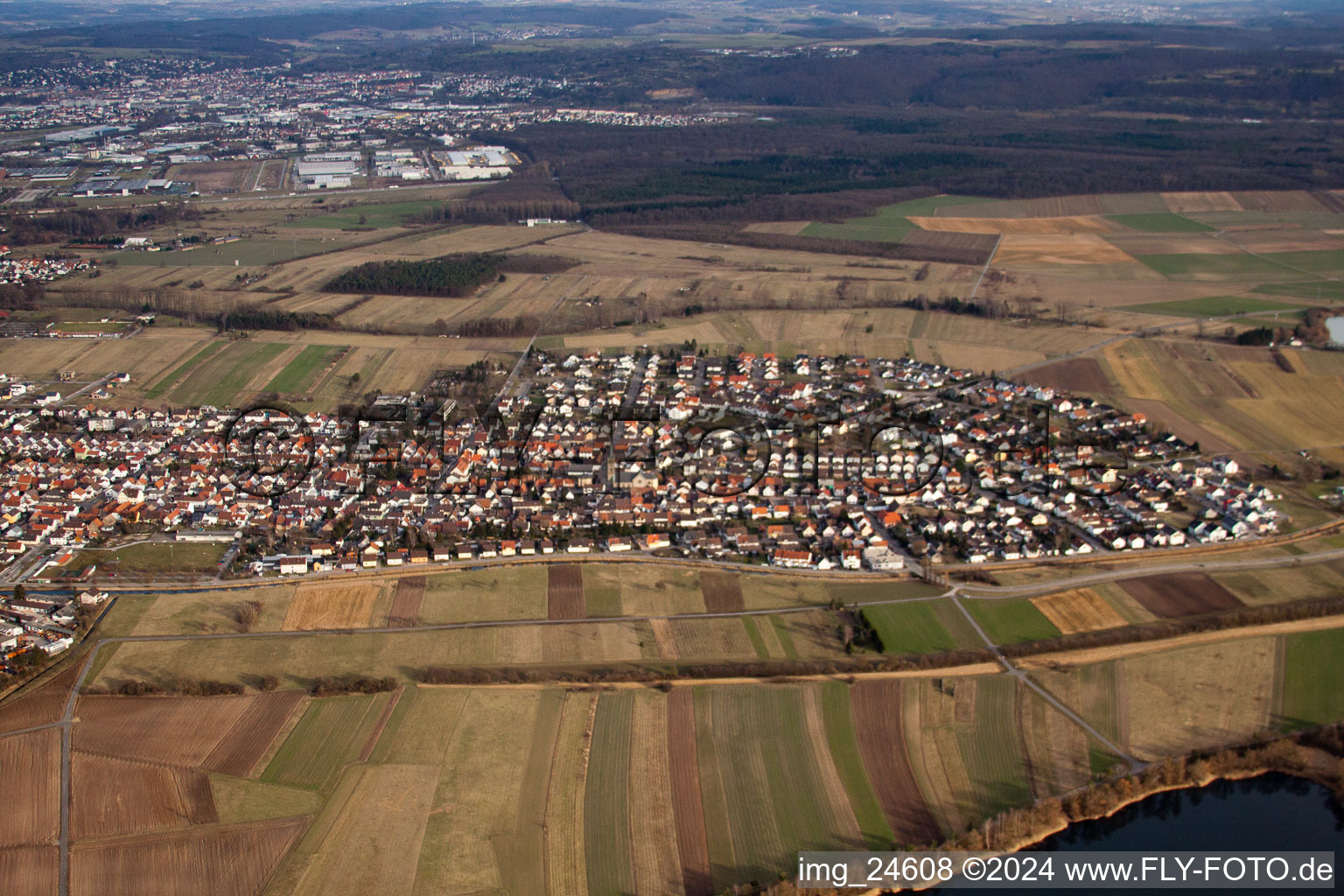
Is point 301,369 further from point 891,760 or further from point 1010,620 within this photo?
point 891,760

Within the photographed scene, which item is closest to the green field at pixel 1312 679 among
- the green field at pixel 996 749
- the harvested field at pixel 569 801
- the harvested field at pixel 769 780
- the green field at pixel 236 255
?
the green field at pixel 996 749

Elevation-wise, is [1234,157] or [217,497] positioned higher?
[1234,157]

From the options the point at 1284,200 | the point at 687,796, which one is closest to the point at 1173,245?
the point at 1284,200

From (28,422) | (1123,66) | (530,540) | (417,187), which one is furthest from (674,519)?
(1123,66)

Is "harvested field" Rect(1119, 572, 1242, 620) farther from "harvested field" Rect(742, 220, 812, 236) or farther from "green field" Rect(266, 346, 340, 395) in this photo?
"harvested field" Rect(742, 220, 812, 236)

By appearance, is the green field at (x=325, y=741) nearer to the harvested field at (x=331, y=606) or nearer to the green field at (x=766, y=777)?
the harvested field at (x=331, y=606)

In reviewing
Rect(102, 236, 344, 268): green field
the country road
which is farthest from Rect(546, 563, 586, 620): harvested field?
Rect(102, 236, 344, 268): green field

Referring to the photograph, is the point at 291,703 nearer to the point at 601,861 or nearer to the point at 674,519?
the point at 601,861
